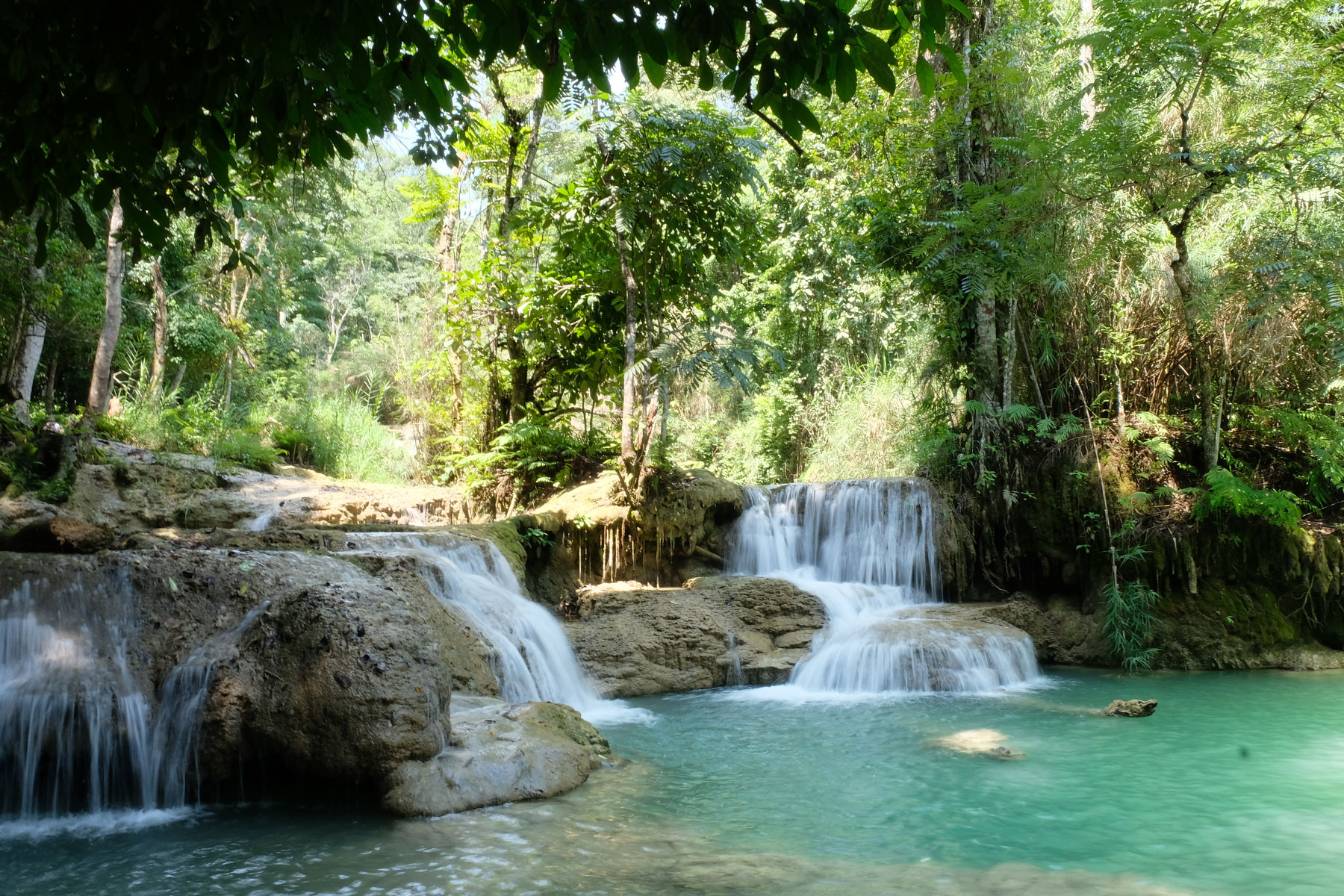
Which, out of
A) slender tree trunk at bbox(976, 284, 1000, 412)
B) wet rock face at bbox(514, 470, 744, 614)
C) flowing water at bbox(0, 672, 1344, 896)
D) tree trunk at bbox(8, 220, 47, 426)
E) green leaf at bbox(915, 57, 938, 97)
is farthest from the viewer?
slender tree trunk at bbox(976, 284, 1000, 412)

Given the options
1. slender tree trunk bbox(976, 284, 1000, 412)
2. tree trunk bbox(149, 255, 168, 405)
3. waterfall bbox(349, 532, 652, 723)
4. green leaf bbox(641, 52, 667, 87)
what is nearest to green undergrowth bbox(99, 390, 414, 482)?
tree trunk bbox(149, 255, 168, 405)

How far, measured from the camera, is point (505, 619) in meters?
7.43

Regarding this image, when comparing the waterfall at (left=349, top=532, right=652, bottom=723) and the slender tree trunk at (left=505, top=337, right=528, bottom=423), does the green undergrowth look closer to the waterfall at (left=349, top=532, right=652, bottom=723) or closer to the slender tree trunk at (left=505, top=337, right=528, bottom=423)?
the slender tree trunk at (left=505, top=337, right=528, bottom=423)

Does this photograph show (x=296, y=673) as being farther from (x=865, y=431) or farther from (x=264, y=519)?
(x=865, y=431)

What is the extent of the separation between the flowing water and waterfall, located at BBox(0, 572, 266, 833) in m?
0.35

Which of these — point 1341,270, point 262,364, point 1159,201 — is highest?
point 262,364

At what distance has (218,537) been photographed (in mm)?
6949

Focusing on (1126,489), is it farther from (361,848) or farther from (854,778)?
(361,848)

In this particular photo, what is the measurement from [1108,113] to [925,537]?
5.22m

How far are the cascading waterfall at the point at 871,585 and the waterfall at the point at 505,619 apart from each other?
2288 mm

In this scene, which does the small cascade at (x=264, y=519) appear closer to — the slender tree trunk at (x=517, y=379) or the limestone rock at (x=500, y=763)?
the slender tree trunk at (x=517, y=379)

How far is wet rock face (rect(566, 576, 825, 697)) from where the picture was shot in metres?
8.39

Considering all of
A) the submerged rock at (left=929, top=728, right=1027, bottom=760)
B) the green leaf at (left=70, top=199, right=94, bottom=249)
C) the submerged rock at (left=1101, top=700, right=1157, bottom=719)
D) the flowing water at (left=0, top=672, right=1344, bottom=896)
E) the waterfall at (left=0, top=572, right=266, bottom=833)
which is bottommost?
the flowing water at (left=0, top=672, right=1344, bottom=896)

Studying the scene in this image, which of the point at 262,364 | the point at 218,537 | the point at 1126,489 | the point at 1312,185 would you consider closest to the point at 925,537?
the point at 1126,489
